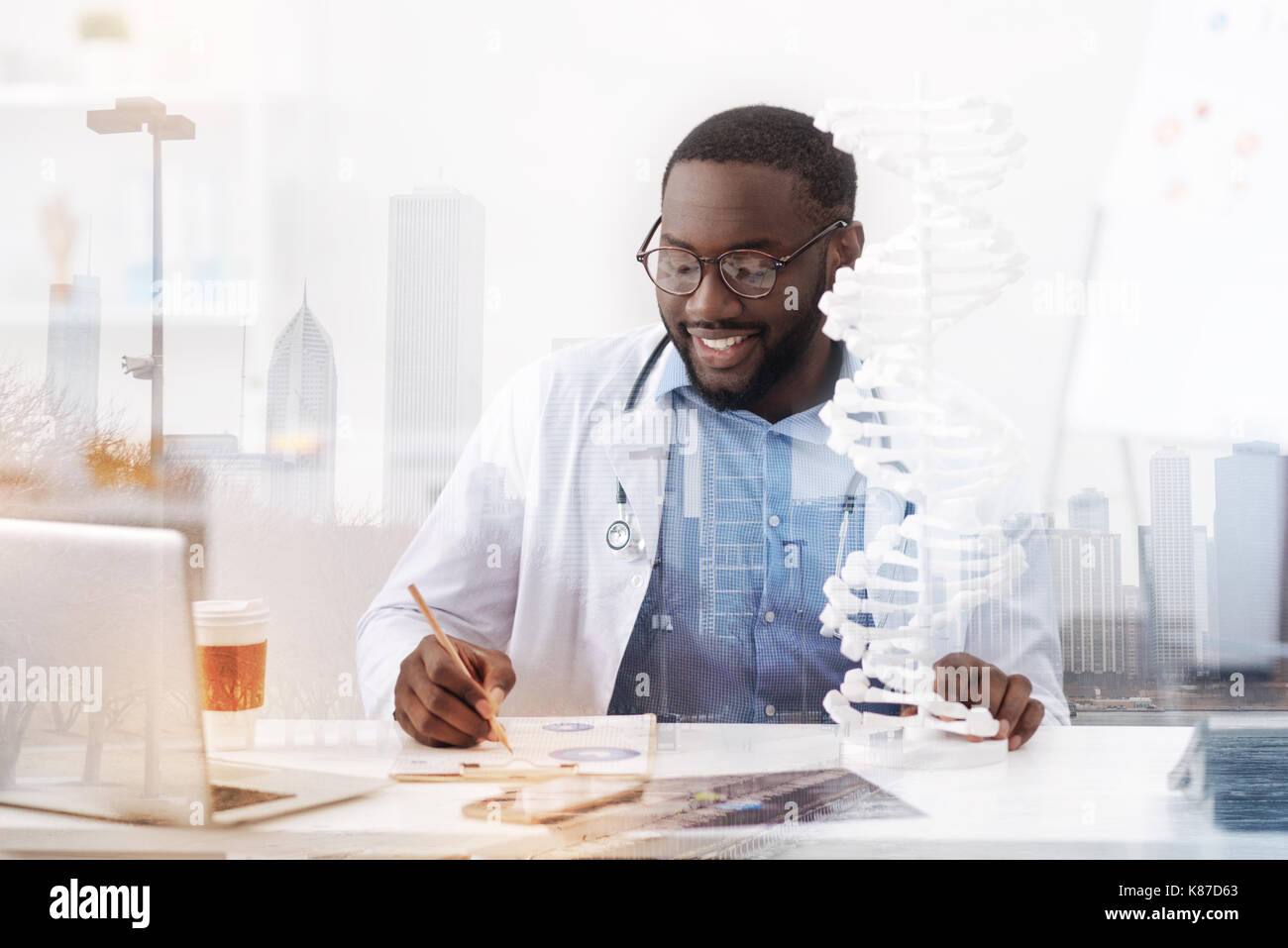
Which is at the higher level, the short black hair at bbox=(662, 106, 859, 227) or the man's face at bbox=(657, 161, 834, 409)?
the short black hair at bbox=(662, 106, 859, 227)

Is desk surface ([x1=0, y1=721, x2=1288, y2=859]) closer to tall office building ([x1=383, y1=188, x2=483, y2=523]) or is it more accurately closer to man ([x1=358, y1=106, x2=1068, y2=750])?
man ([x1=358, y1=106, x2=1068, y2=750])

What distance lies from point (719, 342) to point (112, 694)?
1.08 metres

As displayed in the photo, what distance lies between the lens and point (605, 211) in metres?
1.79

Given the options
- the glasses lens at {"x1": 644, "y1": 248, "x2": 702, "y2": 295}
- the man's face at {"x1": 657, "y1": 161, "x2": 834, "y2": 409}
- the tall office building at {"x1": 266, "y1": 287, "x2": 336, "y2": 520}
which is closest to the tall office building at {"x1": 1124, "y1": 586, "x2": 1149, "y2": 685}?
the man's face at {"x1": 657, "y1": 161, "x2": 834, "y2": 409}

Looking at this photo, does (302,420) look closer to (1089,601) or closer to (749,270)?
(749,270)

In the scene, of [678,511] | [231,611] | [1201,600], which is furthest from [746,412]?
[231,611]

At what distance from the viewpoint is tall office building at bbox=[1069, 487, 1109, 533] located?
1.73 meters

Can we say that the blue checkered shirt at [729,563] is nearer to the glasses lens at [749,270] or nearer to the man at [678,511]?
the man at [678,511]

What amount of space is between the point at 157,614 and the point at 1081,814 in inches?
53.7

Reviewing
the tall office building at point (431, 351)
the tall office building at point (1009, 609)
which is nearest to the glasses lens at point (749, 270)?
the tall office building at point (431, 351)

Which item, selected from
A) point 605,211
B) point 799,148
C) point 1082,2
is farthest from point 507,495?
point 1082,2

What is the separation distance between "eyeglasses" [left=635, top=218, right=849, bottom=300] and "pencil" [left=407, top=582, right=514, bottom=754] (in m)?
0.64

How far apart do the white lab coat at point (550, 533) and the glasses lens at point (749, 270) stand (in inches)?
6.3

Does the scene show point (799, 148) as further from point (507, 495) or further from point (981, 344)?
point (507, 495)
